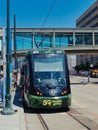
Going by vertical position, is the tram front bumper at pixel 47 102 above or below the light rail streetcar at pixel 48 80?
below

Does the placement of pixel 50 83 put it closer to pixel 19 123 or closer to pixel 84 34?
pixel 19 123

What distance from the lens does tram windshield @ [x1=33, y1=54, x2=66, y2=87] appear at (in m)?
Result: 17.9

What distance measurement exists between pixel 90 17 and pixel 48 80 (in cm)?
13758

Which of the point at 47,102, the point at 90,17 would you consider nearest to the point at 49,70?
the point at 47,102

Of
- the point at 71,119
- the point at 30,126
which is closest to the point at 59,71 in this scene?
the point at 71,119

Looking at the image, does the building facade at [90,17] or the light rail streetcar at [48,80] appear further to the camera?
the building facade at [90,17]

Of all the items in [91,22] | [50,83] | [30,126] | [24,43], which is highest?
[91,22]

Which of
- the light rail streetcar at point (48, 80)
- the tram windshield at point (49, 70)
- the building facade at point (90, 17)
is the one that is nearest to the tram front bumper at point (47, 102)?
the light rail streetcar at point (48, 80)

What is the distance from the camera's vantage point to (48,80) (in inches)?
706

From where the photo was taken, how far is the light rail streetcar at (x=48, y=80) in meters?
17.4

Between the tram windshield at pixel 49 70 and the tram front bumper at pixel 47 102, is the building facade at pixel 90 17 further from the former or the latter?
the tram front bumper at pixel 47 102

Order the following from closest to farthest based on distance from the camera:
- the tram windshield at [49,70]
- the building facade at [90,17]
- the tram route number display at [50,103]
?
the tram route number display at [50,103], the tram windshield at [49,70], the building facade at [90,17]

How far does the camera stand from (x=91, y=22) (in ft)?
497

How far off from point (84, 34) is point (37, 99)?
4625 centimetres
